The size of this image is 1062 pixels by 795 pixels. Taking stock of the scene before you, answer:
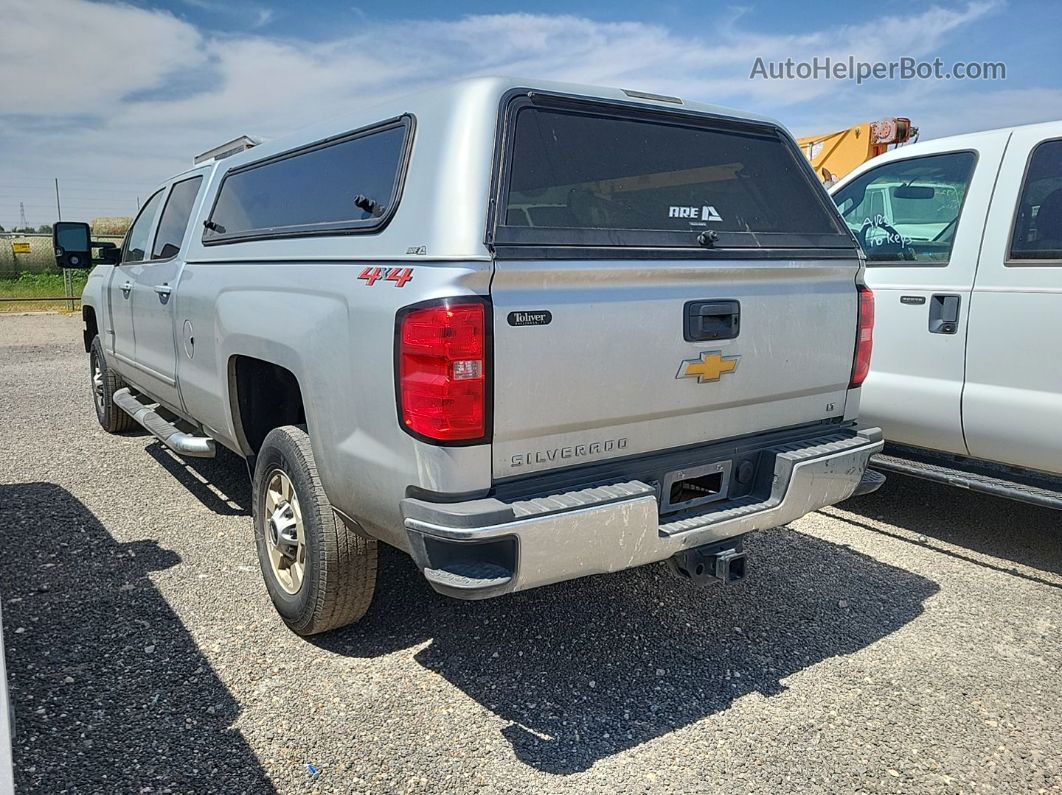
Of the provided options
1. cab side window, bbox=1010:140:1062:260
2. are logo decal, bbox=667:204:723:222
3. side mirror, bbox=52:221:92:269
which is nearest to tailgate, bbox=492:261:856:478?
are logo decal, bbox=667:204:723:222

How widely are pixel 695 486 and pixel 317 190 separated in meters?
1.99

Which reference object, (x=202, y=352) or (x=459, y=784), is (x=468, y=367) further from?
(x=202, y=352)

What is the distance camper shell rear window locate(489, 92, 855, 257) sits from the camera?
2760mm

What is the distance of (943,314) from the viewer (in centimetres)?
441

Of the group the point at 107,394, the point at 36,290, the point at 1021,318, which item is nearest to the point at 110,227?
the point at 36,290


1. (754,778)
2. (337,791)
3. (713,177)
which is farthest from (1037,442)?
(337,791)

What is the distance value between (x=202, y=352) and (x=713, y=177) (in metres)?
2.58

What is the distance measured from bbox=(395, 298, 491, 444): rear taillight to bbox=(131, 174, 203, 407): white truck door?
102 inches

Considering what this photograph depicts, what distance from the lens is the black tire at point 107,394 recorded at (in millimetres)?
6645

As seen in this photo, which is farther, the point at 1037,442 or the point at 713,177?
the point at 1037,442

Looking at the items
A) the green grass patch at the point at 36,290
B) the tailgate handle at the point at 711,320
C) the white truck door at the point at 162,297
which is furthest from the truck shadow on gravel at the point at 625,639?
the green grass patch at the point at 36,290

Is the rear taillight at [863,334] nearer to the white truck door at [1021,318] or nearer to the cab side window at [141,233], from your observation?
the white truck door at [1021,318]

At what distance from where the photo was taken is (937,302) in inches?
175

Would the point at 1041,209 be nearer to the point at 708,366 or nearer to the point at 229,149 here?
the point at 708,366
